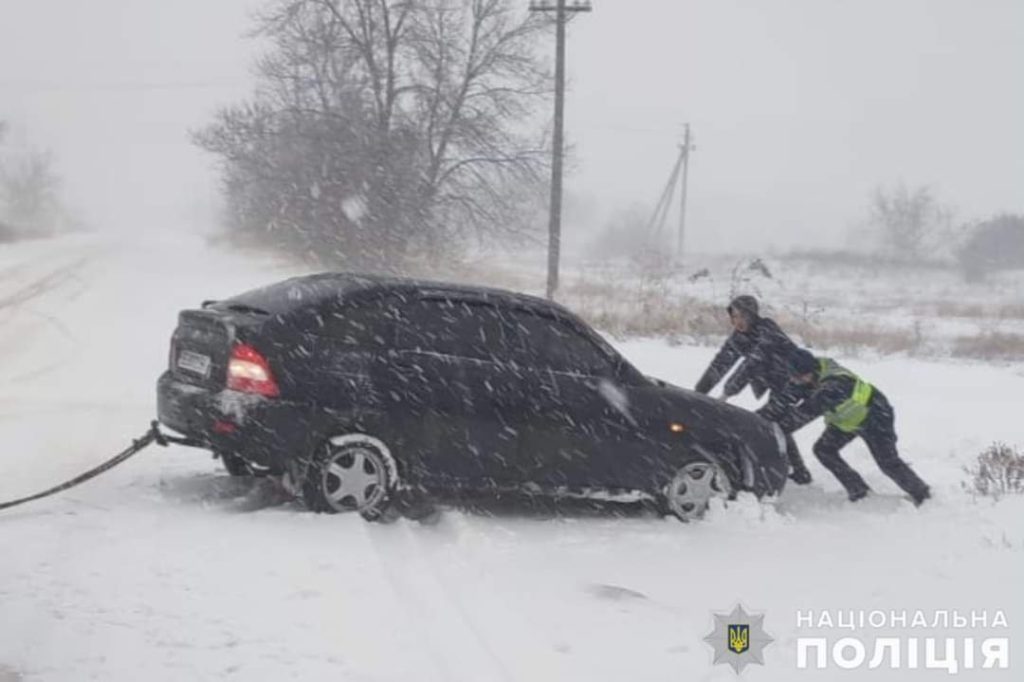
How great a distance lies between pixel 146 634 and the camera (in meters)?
4.22

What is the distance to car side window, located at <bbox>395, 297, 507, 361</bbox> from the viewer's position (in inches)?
260

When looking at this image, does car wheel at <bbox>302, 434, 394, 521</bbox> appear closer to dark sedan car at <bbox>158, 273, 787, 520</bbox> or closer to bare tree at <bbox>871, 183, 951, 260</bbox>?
dark sedan car at <bbox>158, 273, 787, 520</bbox>

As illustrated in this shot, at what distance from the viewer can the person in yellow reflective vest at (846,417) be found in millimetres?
8000

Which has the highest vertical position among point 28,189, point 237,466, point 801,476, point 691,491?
point 28,189

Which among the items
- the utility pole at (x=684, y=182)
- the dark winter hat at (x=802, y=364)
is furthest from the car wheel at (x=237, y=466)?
the utility pole at (x=684, y=182)

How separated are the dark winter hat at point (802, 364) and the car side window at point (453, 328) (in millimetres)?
2596

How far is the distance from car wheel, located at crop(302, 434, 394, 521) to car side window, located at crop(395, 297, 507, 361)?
703mm

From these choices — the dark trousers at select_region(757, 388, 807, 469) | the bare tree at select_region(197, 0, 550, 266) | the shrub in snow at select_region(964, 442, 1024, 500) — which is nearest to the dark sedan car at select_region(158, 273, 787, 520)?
the dark trousers at select_region(757, 388, 807, 469)

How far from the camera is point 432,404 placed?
6465 mm

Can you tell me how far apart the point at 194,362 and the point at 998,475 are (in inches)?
248

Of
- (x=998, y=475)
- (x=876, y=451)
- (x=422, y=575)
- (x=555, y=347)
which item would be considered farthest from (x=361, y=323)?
(x=998, y=475)

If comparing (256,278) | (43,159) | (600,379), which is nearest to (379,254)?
(256,278)

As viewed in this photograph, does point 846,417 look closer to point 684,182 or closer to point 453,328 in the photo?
point 453,328

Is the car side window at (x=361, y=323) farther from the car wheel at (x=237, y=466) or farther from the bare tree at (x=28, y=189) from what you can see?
the bare tree at (x=28, y=189)
